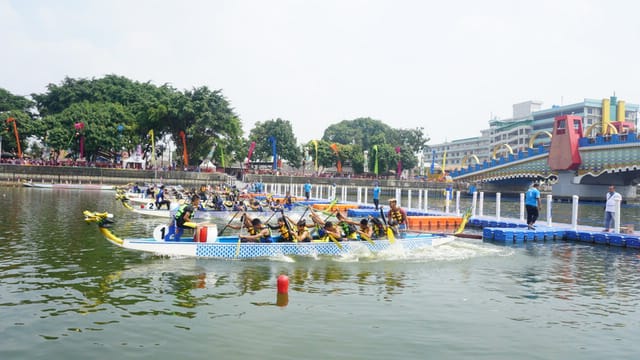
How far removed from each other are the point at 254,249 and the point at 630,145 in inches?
2239

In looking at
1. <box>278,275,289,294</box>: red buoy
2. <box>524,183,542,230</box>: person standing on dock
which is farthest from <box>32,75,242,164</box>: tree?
<box>278,275,289,294</box>: red buoy

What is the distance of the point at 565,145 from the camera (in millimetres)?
63875

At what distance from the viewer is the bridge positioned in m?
58.5

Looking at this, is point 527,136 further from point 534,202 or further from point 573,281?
point 573,281

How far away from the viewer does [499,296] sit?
12.0m

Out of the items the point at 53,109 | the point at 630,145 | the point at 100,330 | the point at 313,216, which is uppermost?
the point at 53,109

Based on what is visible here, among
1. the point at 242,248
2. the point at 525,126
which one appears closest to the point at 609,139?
the point at 242,248

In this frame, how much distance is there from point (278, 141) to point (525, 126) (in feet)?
241

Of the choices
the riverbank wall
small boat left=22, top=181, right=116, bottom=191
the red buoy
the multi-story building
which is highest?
the multi-story building

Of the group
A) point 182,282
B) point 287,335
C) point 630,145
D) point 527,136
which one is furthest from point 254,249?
point 527,136

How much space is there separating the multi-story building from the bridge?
2370cm

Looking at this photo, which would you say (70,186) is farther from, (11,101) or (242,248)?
(242,248)

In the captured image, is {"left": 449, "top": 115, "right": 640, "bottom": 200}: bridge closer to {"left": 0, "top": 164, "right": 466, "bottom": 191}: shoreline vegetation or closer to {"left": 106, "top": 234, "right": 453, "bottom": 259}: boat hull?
{"left": 0, "top": 164, "right": 466, "bottom": 191}: shoreline vegetation

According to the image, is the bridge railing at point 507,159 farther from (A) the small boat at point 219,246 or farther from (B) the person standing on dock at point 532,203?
(A) the small boat at point 219,246
